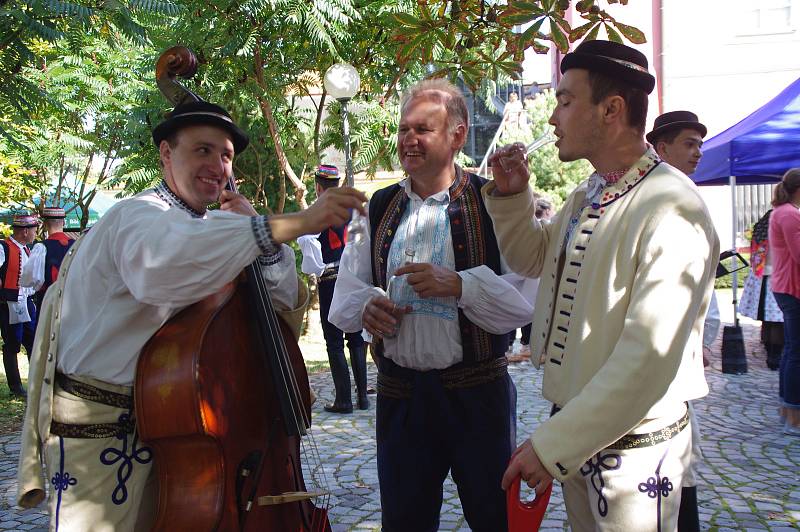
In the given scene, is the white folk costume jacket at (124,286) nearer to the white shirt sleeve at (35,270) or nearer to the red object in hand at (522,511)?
the red object in hand at (522,511)

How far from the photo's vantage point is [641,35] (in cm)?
274

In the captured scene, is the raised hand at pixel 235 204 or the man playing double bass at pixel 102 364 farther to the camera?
the raised hand at pixel 235 204

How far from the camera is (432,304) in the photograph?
2732 millimetres

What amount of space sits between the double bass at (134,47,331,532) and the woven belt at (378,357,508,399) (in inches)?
13.4

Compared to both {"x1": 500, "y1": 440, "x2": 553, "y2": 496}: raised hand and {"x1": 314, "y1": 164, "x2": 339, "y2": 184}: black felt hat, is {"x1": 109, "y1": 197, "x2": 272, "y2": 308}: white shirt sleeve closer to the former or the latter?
{"x1": 500, "y1": 440, "x2": 553, "y2": 496}: raised hand

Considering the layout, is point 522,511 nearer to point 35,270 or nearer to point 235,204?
point 235,204

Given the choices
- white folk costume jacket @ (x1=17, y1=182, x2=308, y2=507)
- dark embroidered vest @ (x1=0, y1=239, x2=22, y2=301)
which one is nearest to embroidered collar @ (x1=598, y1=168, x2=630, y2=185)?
white folk costume jacket @ (x1=17, y1=182, x2=308, y2=507)

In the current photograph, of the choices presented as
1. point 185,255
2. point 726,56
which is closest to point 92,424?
point 185,255

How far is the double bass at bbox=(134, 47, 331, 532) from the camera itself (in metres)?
2.14

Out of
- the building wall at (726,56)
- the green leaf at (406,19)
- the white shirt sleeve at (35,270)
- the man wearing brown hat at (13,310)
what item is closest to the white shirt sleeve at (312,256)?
the white shirt sleeve at (35,270)

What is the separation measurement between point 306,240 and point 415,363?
14.4 ft

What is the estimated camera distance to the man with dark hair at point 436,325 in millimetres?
2660

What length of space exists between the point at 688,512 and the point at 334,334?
4310 mm

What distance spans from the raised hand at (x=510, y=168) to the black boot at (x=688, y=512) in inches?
51.8
